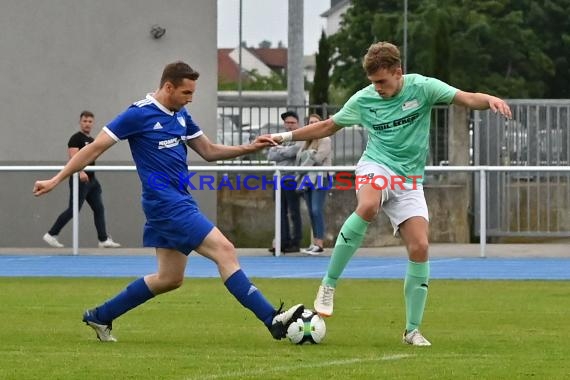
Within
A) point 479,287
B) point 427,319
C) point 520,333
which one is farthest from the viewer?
point 479,287

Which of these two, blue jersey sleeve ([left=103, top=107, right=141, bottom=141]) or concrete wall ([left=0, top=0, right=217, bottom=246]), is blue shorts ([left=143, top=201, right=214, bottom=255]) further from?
concrete wall ([left=0, top=0, right=217, bottom=246])

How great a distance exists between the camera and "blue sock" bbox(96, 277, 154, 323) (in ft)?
33.9

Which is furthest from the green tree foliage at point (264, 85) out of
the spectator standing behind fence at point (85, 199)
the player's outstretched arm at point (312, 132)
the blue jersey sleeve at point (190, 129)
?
the blue jersey sleeve at point (190, 129)

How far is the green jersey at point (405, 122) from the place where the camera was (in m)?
10.2

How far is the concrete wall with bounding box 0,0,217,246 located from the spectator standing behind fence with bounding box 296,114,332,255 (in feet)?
10.9

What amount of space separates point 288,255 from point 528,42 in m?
37.6

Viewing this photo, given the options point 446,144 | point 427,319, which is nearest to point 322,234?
point 446,144

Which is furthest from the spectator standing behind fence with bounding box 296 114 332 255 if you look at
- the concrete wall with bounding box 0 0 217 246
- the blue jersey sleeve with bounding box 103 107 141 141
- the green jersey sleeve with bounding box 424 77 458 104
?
the blue jersey sleeve with bounding box 103 107 141 141

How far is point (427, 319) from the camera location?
12.3 meters

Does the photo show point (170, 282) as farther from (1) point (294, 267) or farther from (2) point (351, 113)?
(1) point (294, 267)

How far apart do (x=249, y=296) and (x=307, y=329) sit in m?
0.43

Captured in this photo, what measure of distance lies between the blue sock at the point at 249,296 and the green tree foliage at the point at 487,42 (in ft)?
145

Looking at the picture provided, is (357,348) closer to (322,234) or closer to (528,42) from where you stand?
(322,234)

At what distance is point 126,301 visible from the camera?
34.0 ft
